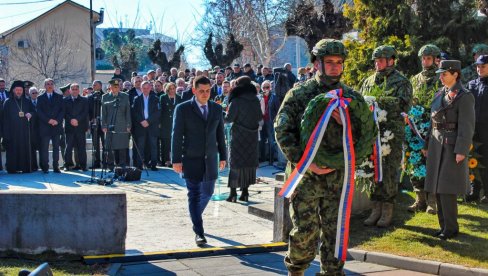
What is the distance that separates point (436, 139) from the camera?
883 cm

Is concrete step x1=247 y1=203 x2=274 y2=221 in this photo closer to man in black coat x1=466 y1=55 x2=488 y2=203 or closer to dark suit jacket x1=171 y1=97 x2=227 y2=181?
dark suit jacket x1=171 y1=97 x2=227 y2=181

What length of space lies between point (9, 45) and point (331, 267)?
49796 millimetres

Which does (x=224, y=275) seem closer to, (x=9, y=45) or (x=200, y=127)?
(x=200, y=127)

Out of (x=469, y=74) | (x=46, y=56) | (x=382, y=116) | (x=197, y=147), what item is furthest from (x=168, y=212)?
(x=46, y=56)

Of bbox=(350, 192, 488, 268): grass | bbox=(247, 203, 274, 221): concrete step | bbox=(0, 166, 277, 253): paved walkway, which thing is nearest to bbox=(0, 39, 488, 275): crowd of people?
bbox=(350, 192, 488, 268): grass

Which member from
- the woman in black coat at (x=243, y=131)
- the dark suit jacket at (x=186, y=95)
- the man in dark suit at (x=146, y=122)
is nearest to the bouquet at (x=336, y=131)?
the woman in black coat at (x=243, y=131)

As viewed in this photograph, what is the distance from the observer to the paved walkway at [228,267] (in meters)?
7.78

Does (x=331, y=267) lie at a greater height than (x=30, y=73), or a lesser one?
lesser

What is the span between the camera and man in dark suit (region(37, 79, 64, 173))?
16.6 m

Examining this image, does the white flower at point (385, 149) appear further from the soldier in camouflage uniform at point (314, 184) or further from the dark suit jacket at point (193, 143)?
the soldier in camouflage uniform at point (314, 184)

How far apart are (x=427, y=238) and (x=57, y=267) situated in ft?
14.9

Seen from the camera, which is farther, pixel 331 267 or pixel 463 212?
pixel 463 212

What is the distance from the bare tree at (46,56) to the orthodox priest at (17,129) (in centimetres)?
3236

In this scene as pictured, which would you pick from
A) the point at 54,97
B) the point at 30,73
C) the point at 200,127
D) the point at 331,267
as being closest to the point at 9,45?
the point at 30,73
